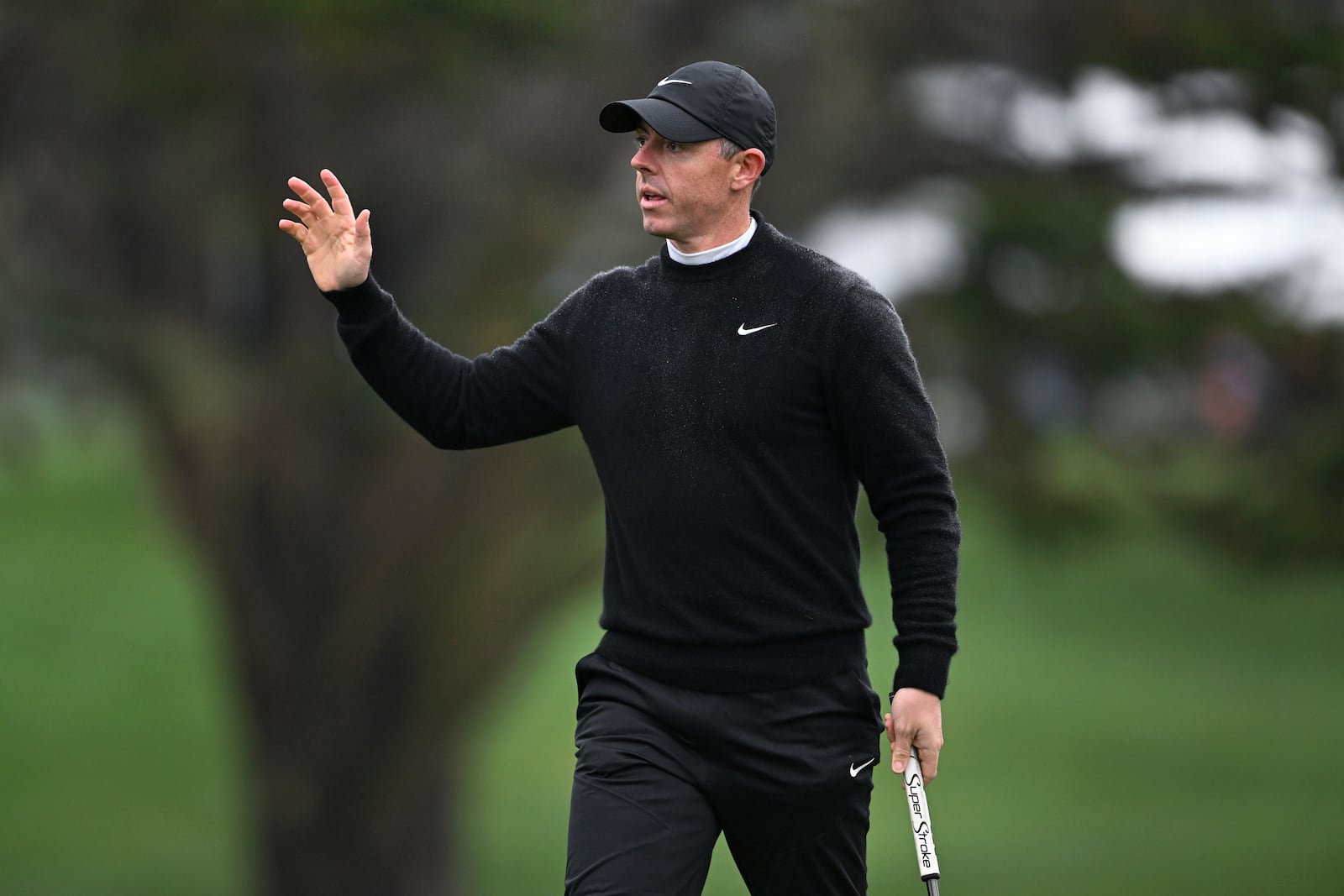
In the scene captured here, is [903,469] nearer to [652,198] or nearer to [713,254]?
[713,254]

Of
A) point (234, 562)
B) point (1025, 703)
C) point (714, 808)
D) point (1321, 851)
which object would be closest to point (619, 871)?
point (714, 808)

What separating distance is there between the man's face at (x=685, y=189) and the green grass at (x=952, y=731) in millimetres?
10781

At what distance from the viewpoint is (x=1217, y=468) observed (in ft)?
41.2

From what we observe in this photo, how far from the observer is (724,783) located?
4.34m

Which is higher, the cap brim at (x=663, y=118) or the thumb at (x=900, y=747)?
the cap brim at (x=663, y=118)

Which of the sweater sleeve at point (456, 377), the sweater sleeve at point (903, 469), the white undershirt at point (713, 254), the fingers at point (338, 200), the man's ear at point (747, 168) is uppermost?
the fingers at point (338, 200)

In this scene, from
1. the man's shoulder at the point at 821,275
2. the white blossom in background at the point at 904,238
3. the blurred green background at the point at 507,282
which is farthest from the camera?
the white blossom in background at the point at 904,238

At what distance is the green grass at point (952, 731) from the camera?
22.2m

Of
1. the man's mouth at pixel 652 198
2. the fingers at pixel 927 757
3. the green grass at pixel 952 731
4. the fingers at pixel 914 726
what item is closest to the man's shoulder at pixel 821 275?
the man's mouth at pixel 652 198

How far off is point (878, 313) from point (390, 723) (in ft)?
33.3

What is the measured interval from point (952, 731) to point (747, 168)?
2706cm

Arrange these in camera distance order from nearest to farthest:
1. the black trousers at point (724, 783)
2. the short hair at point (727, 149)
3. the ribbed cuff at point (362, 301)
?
1. the black trousers at point (724, 783)
2. the short hair at point (727, 149)
3. the ribbed cuff at point (362, 301)

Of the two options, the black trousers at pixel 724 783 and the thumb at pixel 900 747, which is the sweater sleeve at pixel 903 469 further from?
the black trousers at pixel 724 783

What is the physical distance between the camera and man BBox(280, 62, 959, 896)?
4.31 meters
